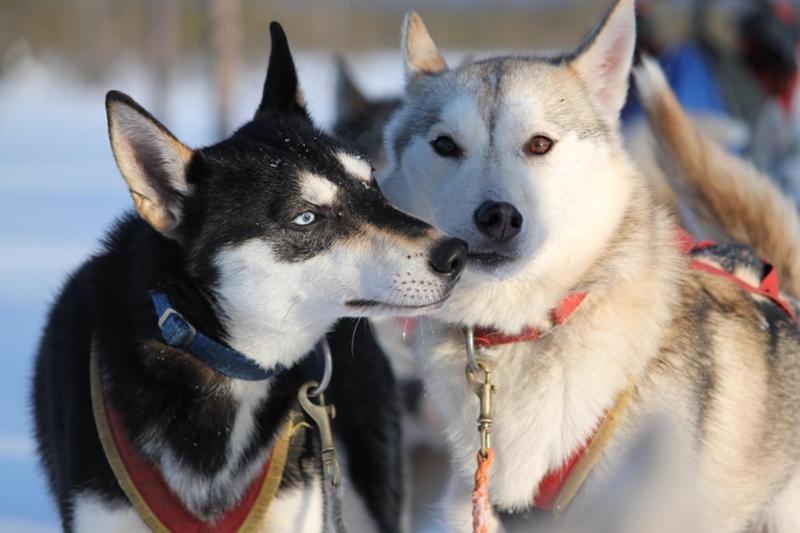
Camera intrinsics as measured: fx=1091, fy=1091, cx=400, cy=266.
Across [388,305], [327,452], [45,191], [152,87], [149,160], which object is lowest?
[45,191]

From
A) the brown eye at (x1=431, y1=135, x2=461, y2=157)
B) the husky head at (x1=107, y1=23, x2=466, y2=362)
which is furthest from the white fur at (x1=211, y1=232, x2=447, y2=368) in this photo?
the brown eye at (x1=431, y1=135, x2=461, y2=157)

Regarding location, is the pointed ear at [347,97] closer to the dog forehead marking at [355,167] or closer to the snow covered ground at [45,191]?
the snow covered ground at [45,191]

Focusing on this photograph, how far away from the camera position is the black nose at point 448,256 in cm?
245

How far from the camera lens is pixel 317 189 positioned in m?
2.58

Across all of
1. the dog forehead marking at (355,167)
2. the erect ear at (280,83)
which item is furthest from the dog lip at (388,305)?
the erect ear at (280,83)

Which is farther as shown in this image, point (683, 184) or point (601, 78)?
point (683, 184)

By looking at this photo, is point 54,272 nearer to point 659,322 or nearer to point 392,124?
point 392,124

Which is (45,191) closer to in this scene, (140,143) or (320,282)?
(140,143)

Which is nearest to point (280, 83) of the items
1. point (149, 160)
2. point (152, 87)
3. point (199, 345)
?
point (149, 160)

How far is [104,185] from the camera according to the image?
1245cm

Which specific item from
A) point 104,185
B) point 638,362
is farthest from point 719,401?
point 104,185

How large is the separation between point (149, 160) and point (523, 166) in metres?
0.89

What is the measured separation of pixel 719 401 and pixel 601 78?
898mm

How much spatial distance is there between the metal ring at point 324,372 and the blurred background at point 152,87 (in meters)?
0.62
